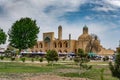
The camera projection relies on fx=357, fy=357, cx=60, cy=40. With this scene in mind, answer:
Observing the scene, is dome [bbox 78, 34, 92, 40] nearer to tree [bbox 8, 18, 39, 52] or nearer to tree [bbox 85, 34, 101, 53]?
tree [bbox 85, 34, 101, 53]

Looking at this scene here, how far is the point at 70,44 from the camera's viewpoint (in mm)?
129125

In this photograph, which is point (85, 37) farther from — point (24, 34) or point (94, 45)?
point (24, 34)

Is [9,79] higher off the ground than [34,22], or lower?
lower

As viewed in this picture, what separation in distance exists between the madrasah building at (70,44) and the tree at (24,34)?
31.3 m

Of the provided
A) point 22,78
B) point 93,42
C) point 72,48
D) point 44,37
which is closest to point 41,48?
point 44,37

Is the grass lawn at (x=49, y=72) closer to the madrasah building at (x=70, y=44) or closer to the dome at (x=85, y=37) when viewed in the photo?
the madrasah building at (x=70, y=44)

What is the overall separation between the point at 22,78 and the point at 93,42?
90.0 meters

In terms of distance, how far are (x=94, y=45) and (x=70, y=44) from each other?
10344 mm

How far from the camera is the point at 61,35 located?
13650 centimetres

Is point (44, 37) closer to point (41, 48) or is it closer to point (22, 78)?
point (41, 48)

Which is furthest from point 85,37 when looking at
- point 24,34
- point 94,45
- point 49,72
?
point 49,72

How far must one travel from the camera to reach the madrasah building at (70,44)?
12406 cm

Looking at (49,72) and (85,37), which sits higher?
(85,37)

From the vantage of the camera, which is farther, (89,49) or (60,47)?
(60,47)
